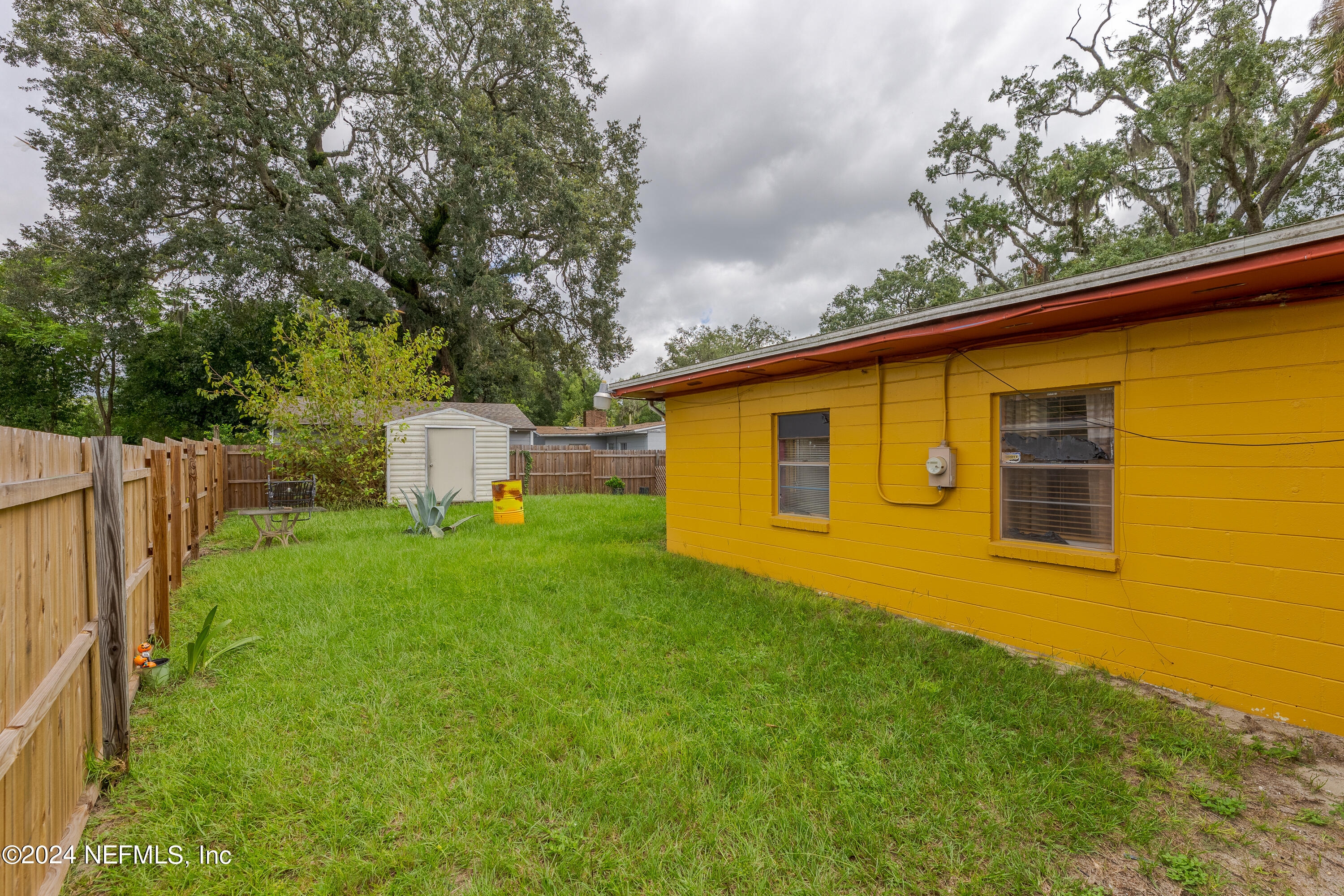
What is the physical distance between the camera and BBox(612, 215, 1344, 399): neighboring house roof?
2852mm

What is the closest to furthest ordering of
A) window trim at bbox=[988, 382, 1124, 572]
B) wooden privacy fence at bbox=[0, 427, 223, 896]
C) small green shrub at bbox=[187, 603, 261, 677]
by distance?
wooden privacy fence at bbox=[0, 427, 223, 896] < small green shrub at bbox=[187, 603, 261, 677] < window trim at bbox=[988, 382, 1124, 572]

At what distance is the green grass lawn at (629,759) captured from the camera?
206cm

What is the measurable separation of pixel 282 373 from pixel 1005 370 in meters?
14.3

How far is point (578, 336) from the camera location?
70.6 feet

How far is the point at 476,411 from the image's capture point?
70.4 feet

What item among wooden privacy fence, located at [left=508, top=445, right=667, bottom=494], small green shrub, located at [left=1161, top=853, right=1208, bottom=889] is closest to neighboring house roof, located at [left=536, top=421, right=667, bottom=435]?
wooden privacy fence, located at [left=508, top=445, right=667, bottom=494]

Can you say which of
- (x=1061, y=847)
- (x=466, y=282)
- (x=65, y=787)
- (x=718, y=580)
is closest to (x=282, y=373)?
(x=466, y=282)

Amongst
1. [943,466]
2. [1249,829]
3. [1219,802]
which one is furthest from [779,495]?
[1249,829]

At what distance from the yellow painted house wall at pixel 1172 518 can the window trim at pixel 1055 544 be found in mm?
21

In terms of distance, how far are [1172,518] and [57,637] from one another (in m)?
5.70

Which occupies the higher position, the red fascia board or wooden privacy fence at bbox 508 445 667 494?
the red fascia board

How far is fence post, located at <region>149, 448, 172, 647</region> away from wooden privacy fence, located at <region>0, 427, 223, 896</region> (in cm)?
87

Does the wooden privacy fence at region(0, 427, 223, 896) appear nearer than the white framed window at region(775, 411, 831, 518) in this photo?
Yes

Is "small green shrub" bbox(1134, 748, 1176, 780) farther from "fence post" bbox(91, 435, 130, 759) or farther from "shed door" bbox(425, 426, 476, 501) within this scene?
"shed door" bbox(425, 426, 476, 501)
